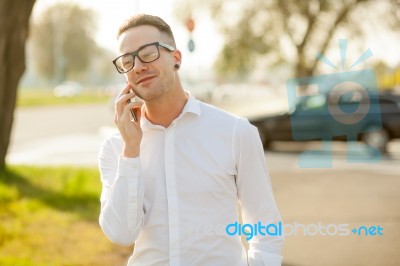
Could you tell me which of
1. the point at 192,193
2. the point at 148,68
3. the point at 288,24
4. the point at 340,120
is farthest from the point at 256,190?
the point at 288,24

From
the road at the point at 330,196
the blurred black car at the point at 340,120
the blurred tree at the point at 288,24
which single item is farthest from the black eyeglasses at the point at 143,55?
the blurred tree at the point at 288,24

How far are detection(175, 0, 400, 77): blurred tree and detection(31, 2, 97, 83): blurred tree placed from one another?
182 ft

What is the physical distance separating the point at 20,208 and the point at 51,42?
7955 centimetres

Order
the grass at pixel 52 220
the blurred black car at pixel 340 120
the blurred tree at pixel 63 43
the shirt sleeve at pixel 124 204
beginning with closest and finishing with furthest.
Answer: the shirt sleeve at pixel 124 204 < the grass at pixel 52 220 < the blurred black car at pixel 340 120 < the blurred tree at pixel 63 43

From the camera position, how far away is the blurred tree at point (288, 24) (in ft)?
82.3

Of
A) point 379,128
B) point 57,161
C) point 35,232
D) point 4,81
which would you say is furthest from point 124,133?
point 379,128

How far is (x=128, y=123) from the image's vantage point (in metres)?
2.41

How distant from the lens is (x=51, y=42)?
3339 inches

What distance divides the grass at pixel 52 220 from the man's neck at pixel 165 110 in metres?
3.56

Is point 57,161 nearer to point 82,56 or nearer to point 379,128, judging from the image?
point 379,128

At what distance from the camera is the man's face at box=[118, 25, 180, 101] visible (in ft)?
7.87

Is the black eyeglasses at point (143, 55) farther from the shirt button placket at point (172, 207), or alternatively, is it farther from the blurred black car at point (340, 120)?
the blurred black car at point (340, 120)

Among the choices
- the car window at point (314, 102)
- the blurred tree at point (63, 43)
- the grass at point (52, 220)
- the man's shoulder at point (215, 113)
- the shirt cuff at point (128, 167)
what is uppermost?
the blurred tree at point (63, 43)

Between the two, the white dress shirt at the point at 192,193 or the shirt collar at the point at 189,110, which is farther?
the shirt collar at the point at 189,110
